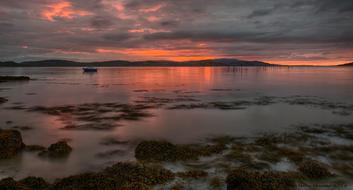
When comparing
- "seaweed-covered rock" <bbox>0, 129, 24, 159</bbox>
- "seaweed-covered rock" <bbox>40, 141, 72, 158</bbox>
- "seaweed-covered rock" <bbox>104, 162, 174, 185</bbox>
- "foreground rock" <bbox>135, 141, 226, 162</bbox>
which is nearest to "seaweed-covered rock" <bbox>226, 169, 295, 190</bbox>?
"seaweed-covered rock" <bbox>104, 162, 174, 185</bbox>

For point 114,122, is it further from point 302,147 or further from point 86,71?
point 86,71

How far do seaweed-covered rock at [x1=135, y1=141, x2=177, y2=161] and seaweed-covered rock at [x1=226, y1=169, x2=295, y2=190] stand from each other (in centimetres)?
367

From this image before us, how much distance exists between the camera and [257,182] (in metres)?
8.81

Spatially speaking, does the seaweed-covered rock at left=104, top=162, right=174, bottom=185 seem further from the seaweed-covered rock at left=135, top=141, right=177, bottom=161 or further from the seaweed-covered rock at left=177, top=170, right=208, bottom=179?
the seaweed-covered rock at left=135, top=141, right=177, bottom=161

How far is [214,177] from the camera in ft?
34.2

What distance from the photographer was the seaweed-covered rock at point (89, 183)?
29.5 ft

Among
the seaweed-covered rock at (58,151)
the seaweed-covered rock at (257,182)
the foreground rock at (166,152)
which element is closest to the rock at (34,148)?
the seaweed-covered rock at (58,151)

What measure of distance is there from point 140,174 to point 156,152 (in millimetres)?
2764

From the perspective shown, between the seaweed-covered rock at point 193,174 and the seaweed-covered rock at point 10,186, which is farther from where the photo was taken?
the seaweed-covered rock at point 193,174

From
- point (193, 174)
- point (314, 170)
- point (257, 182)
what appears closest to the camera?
point (257, 182)

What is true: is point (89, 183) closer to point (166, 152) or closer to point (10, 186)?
point (10, 186)

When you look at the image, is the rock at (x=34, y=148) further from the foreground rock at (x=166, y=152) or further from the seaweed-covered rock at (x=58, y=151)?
the foreground rock at (x=166, y=152)

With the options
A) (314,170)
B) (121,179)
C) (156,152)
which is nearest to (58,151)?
(156,152)

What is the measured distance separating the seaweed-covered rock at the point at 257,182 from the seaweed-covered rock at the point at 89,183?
3802 millimetres
